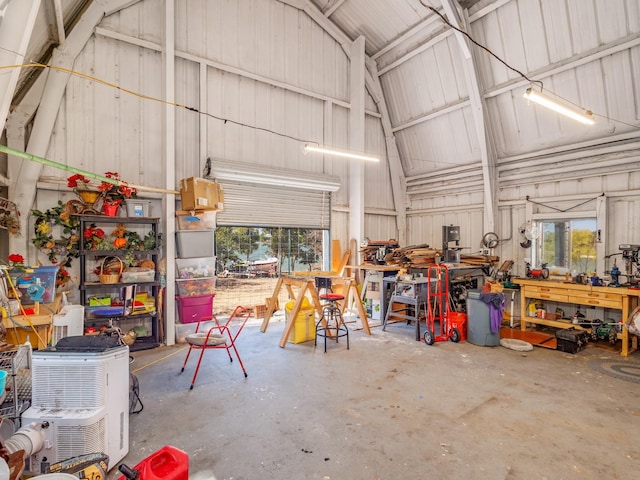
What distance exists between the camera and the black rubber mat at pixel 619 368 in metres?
3.87

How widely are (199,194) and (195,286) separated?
4.76ft

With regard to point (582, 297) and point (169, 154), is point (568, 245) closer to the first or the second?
point (582, 297)

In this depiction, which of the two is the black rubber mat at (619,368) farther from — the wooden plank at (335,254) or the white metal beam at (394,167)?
the white metal beam at (394,167)

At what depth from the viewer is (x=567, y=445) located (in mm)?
2559

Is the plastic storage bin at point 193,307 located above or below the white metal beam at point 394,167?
below

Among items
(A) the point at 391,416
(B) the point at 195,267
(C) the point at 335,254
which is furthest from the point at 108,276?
(C) the point at 335,254

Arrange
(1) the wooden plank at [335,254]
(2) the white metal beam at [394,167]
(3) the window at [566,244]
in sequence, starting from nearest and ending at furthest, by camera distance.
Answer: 1. (3) the window at [566,244]
2. (1) the wooden plank at [335,254]
3. (2) the white metal beam at [394,167]

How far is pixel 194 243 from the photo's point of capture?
522cm

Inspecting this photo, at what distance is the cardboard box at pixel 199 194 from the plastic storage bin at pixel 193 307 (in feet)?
4.58

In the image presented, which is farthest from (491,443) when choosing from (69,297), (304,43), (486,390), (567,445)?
(304,43)

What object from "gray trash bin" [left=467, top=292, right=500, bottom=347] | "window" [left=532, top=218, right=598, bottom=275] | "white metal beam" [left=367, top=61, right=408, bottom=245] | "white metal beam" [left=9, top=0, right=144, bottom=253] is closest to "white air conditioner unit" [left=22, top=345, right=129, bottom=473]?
"white metal beam" [left=9, top=0, right=144, bottom=253]

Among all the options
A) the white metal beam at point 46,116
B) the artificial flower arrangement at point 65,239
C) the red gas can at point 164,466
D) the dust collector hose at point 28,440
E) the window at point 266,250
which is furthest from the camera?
the window at point 266,250

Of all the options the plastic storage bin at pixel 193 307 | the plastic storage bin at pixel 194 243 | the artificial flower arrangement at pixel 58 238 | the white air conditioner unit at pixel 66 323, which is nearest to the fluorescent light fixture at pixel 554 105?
the plastic storage bin at pixel 194 243

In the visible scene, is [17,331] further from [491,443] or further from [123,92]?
[491,443]
